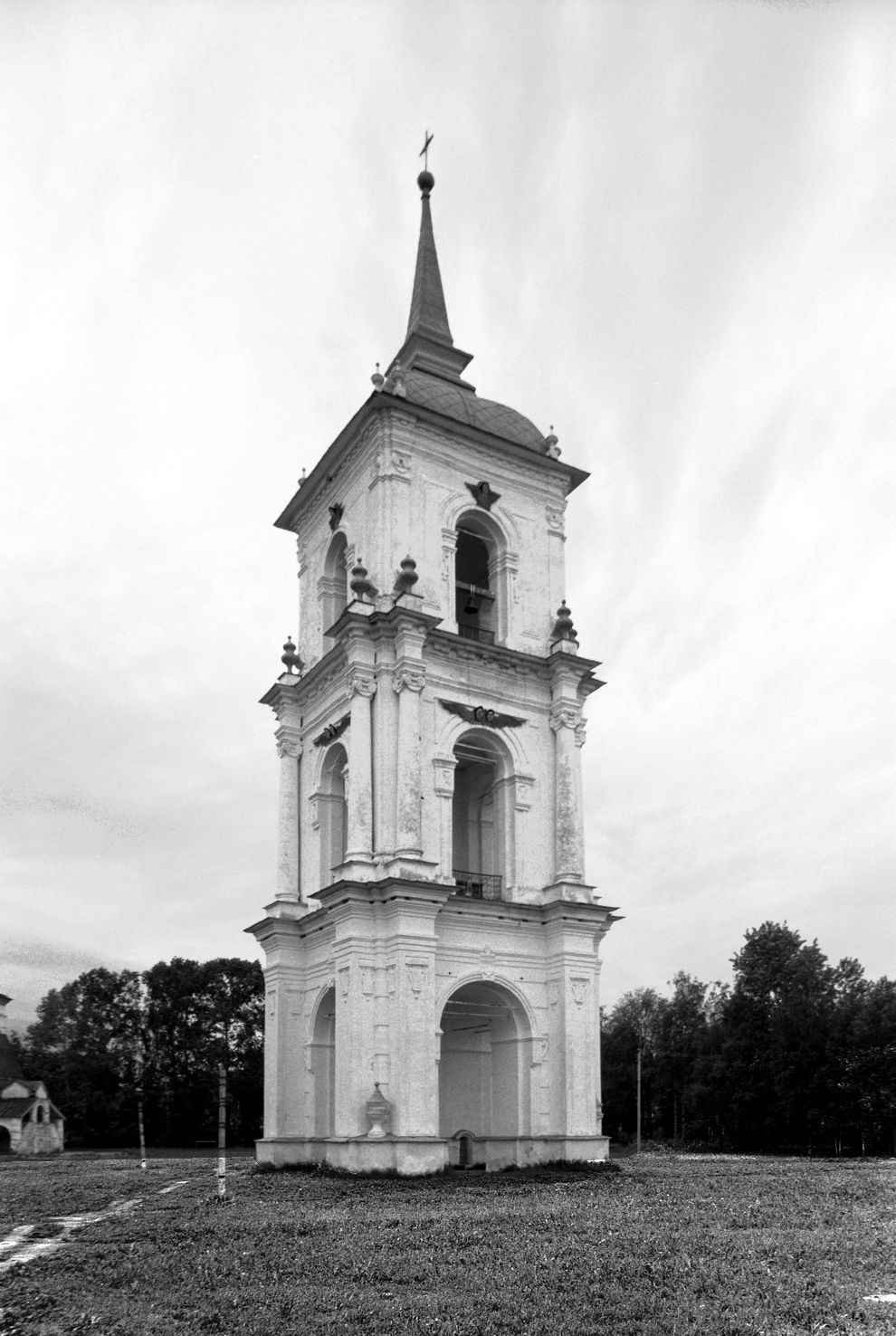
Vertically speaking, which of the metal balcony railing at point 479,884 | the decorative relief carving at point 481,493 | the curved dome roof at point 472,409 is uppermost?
the curved dome roof at point 472,409

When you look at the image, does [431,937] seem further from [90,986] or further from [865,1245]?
[90,986]

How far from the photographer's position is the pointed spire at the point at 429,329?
36.5 m

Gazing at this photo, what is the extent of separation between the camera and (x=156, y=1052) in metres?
68.2

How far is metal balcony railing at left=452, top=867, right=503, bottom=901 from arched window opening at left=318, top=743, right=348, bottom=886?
10.6 feet

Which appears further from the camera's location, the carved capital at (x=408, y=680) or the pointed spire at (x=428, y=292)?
the pointed spire at (x=428, y=292)

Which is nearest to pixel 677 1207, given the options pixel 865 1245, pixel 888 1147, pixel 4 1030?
pixel 865 1245

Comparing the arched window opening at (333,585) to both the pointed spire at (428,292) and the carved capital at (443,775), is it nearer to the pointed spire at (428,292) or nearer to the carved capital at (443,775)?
the carved capital at (443,775)

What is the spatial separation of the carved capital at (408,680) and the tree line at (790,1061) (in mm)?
33113

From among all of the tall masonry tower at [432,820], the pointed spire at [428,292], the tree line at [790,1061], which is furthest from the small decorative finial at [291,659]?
the tree line at [790,1061]

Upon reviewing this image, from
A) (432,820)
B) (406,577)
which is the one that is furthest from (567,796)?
(406,577)

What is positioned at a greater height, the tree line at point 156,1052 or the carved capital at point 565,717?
the carved capital at point 565,717

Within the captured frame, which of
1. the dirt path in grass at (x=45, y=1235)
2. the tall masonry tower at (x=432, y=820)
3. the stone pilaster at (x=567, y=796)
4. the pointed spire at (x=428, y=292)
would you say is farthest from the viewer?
the pointed spire at (x=428, y=292)

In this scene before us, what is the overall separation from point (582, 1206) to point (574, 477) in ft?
69.4

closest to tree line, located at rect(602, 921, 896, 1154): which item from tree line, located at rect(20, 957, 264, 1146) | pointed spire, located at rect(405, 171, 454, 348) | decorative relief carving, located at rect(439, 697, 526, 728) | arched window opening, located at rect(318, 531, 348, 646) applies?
tree line, located at rect(20, 957, 264, 1146)
